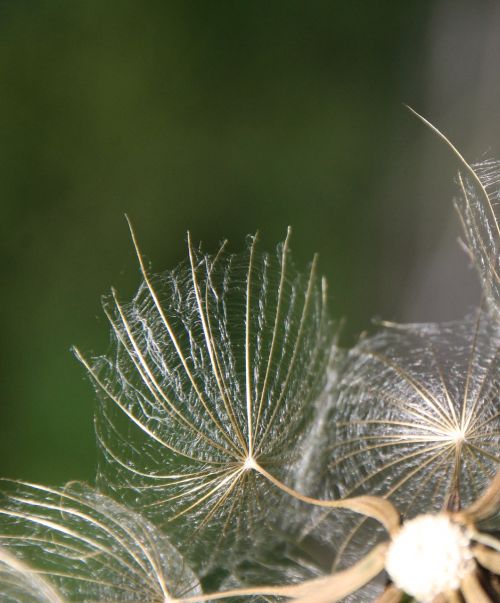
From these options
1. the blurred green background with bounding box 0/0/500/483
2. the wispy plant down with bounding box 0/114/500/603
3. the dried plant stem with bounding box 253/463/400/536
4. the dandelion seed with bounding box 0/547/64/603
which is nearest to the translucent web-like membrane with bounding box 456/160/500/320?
the wispy plant down with bounding box 0/114/500/603

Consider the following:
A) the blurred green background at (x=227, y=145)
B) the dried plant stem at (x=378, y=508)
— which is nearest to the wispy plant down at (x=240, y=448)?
the dried plant stem at (x=378, y=508)

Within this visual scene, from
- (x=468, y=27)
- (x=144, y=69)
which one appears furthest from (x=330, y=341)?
(x=468, y=27)

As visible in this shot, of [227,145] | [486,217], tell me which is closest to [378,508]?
[486,217]

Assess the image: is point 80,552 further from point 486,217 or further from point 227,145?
point 227,145

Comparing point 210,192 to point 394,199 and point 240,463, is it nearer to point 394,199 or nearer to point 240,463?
point 394,199

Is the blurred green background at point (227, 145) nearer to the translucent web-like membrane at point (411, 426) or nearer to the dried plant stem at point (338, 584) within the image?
the translucent web-like membrane at point (411, 426)

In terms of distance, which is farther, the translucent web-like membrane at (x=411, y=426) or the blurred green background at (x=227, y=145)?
the blurred green background at (x=227, y=145)

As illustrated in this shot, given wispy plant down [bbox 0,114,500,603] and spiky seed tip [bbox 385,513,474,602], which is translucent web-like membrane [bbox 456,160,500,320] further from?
spiky seed tip [bbox 385,513,474,602]
